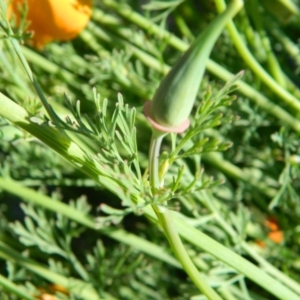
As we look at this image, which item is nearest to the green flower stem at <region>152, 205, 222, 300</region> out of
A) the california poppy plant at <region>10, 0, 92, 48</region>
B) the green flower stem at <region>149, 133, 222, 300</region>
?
the green flower stem at <region>149, 133, 222, 300</region>

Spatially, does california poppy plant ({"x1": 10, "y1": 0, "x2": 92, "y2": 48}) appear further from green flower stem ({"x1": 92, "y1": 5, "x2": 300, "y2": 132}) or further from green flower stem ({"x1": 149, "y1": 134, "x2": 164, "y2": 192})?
green flower stem ({"x1": 149, "y1": 134, "x2": 164, "y2": 192})

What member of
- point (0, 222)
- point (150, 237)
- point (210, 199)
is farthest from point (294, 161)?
point (0, 222)

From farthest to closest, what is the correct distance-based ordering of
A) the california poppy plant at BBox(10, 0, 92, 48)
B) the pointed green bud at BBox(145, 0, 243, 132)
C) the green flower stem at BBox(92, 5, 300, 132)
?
the green flower stem at BBox(92, 5, 300, 132) < the california poppy plant at BBox(10, 0, 92, 48) < the pointed green bud at BBox(145, 0, 243, 132)

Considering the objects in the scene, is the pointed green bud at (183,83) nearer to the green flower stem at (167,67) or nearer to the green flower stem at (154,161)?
the green flower stem at (154,161)

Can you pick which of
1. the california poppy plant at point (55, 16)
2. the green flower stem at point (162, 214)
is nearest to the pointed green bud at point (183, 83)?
the green flower stem at point (162, 214)

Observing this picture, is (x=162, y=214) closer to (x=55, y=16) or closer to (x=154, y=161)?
(x=154, y=161)
